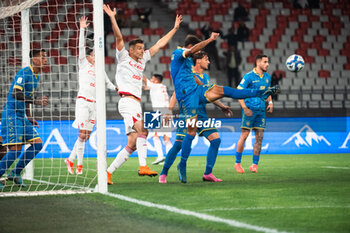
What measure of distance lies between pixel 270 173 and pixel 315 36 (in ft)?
44.3

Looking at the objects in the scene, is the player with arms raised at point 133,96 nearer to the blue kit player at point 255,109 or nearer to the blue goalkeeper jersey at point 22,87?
the blue goalkeeper jersey at point 22,87

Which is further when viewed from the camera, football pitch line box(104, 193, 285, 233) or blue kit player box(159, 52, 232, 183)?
blue kit player box(159, 52, 232, 183)

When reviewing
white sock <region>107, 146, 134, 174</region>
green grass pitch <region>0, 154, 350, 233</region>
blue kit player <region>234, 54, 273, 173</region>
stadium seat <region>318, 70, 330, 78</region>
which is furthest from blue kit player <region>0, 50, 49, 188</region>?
stadium seat <region>318, 70, 330, 78</region>

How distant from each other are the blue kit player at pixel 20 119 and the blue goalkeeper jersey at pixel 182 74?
176 cm

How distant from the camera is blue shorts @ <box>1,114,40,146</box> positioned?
7.24 meters

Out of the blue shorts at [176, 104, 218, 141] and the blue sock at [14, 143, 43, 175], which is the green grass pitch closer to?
the blue sock at [14, 143, 43, 175]

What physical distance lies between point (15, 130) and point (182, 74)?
2.31 m

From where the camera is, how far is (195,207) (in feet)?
16.8

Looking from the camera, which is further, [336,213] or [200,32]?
[200,32]

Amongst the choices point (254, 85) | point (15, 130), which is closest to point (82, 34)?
point (15, 130)

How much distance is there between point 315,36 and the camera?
69.9ft

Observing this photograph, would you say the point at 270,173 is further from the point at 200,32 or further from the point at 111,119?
the point at 200,32

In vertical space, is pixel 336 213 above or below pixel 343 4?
below

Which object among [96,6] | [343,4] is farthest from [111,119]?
[343,4]
